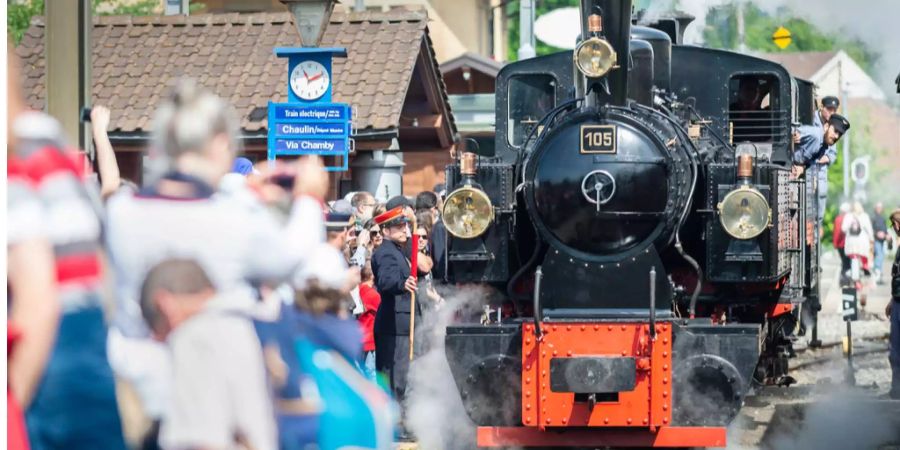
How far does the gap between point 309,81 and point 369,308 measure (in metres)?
1.47

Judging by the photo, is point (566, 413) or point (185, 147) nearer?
point (185, 147)

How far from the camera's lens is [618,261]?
7.00 m

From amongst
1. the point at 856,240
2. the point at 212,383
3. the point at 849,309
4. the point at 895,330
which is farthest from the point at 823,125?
the point at 856,240

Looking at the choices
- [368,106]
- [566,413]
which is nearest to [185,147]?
[566,413]

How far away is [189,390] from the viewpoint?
2.83 meters

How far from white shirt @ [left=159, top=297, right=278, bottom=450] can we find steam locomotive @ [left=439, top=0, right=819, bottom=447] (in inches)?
144

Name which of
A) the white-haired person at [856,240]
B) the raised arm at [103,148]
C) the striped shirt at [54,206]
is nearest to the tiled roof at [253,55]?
the raised arm at [103,148]

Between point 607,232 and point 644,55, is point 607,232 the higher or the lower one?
the lower one

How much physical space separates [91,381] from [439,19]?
25570 millimetres

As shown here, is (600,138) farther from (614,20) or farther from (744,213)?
(744,213)

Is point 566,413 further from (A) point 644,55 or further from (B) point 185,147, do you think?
(B) point 185,147

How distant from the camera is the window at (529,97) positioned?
8359 millimetres

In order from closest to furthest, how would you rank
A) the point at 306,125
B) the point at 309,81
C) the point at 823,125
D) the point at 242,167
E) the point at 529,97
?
the point at 242,167 → the point at 306,125 → the point at 529,97 → the point at 309,81 → the point at 823,125

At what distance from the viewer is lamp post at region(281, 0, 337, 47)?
7969 millimetres
